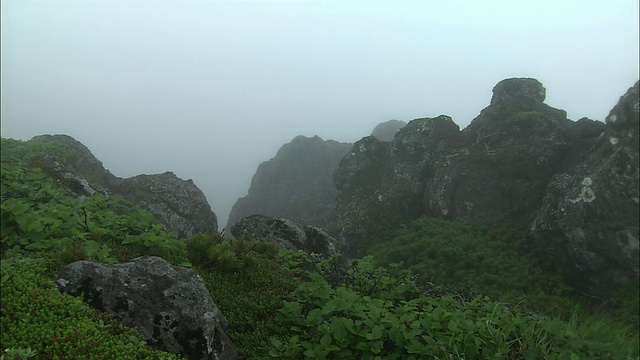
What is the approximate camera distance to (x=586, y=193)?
18047 mm

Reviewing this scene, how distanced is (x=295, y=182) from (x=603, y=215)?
1786 inches

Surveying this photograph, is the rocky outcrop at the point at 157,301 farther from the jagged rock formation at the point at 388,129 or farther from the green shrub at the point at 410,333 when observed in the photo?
the jagged rock formation at the point at 388,129

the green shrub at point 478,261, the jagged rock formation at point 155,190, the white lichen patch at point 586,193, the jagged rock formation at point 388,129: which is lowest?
the green shrub at point 478,261

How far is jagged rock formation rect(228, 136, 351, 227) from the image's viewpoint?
5403 centimetres

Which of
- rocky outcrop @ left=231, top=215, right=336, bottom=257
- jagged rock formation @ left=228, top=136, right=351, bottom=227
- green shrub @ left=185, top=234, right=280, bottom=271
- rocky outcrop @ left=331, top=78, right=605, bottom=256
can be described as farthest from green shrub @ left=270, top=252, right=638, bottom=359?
jagged rock formation @ left=228, top=136, right=351, bottom=227

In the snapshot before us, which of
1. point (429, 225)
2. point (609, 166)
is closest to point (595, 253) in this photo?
point (609, 166)

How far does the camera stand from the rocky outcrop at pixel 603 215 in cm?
1639

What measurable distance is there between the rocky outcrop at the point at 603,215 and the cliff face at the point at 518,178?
0.05 meters

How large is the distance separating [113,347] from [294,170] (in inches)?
2275

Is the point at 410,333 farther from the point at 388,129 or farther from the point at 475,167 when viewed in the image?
the point at 388,129

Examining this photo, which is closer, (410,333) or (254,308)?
(410,333)

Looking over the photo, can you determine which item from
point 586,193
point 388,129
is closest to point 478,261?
point 586,193

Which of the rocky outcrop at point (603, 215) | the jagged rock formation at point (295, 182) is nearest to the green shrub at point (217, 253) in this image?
the rocky outcrop at point (603, 215)

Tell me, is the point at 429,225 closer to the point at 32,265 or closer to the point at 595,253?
the point at 595,253
